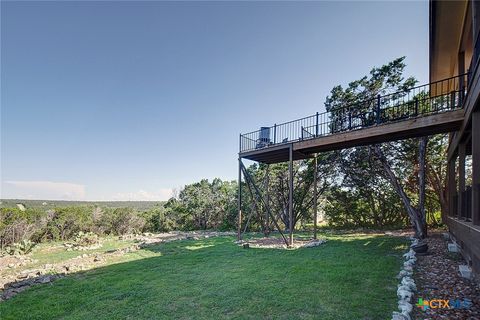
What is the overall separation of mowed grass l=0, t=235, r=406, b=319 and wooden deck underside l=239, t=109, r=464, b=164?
3.07 m

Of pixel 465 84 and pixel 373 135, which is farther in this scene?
pixel 373 135

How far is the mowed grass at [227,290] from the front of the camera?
3012 millimetres

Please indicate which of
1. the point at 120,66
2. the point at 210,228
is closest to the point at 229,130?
the point at 120,66

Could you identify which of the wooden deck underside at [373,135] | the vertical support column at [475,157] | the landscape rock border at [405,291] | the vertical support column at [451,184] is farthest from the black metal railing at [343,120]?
the landscape rock border at [405,291]

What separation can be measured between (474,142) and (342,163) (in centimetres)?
788

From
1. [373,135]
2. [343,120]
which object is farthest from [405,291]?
[343,120]

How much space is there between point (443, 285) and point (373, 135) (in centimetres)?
376

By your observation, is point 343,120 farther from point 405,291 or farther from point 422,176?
point 405,291

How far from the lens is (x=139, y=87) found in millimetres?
10664

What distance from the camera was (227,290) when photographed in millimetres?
3783

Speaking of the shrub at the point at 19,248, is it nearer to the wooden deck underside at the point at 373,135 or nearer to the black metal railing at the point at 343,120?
the wooden deck underside at the point at 373,135

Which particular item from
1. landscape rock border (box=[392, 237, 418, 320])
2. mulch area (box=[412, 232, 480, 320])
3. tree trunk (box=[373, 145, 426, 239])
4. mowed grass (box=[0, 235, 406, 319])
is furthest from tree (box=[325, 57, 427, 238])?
landscape rock border (box=[392, 237, 418, 320])

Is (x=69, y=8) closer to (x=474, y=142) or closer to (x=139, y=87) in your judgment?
(x=139, y=87)

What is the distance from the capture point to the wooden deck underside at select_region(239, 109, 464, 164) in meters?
5.35
